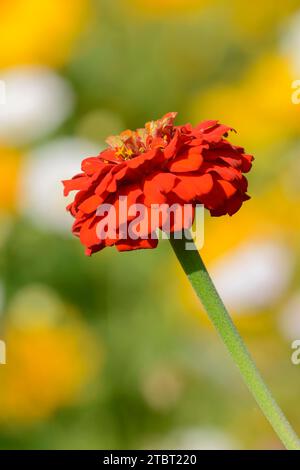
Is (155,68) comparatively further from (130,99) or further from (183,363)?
(183,363)

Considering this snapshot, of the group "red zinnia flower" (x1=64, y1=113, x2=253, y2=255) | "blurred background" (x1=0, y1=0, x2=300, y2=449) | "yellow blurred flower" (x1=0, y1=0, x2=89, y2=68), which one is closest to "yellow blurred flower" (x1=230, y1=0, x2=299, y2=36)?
"blurred background" (x1=0, y1=0, x2=300, y2=449)

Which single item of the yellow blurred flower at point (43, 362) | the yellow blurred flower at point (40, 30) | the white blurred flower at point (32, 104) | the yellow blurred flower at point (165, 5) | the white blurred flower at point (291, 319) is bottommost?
the yellow blurred flower at point (43, 362)

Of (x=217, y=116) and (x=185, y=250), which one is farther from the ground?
(x=185, y=250)

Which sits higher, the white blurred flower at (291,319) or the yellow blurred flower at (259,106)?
the yellow blurred flower at (259,106)

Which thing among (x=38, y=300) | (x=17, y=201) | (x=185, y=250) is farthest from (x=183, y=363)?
(x=185, y=250)

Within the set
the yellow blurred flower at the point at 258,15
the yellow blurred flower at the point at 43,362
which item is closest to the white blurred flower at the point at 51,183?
the yellow blurred flower at the point at 43,362

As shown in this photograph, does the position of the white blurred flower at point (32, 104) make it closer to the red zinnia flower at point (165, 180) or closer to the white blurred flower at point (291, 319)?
the white blurred flower at point (291, 319)
